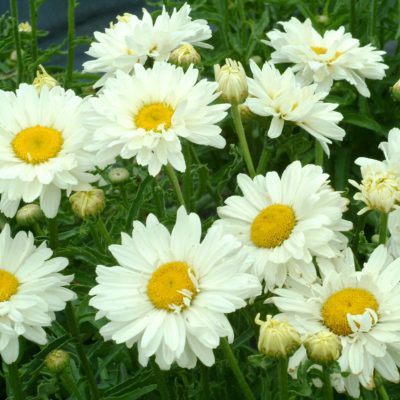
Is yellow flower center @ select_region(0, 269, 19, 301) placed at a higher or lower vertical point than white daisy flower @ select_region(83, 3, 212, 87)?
lower

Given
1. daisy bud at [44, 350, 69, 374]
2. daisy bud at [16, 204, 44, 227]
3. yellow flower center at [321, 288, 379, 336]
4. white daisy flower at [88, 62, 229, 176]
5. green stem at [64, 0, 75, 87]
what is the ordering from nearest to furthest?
yellow flower center at [321, 288, 379, 336]
white daisy flower at [88, 62, 229, 176]
daisy bud at [44, 350, 69, 374]
daisy bud at [16, 204, 44, 227]
green stem at [64, 0, 75, 87]

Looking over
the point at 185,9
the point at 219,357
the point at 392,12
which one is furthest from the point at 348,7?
the point at 219,357

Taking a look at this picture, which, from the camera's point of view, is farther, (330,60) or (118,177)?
(330,60)

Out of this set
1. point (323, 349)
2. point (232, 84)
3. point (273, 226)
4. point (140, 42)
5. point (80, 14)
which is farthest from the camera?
point (80, 14)

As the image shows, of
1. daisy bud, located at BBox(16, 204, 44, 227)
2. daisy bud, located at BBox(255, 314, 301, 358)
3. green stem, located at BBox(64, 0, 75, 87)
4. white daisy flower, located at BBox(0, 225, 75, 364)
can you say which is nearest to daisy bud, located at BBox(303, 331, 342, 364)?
daisy bud, located at BBox(255, 314, 301, 358)

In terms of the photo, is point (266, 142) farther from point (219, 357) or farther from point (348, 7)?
point (348, 7)

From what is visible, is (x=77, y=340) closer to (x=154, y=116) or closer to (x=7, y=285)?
(x=7, y=285)

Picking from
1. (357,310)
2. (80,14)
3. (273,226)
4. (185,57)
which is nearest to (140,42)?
(185,57)

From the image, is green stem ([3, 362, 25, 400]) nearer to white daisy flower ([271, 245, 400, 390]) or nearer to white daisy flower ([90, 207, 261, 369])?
white daisy flower ([90, 207, 261, 369])
